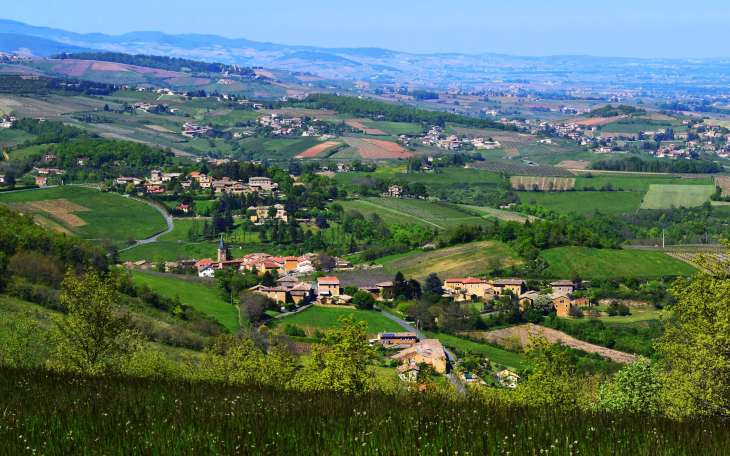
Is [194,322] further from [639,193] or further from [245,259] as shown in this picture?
[639,193]

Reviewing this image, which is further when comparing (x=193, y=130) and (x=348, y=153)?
(x=193, y=130)

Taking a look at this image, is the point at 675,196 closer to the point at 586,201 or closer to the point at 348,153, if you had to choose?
the point at 586,201

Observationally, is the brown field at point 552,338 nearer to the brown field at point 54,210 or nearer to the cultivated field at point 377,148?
the brown field at point 54,210

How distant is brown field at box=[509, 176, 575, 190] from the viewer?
104062mm

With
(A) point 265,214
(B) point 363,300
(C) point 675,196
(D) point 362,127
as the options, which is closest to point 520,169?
(C) point 675,196

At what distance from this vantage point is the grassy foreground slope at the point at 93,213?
71.3 metres

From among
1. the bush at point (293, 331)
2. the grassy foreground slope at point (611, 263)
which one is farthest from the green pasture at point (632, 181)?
the bush at point (293, 331)

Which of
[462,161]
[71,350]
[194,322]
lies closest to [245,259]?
[194,322]

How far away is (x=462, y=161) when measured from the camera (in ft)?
411

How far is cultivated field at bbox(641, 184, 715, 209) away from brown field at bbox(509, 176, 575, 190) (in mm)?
11223

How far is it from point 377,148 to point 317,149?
38.9 ft

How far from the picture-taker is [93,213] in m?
76.2

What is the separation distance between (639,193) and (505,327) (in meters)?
57.5

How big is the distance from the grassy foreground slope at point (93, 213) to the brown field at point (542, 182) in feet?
171
